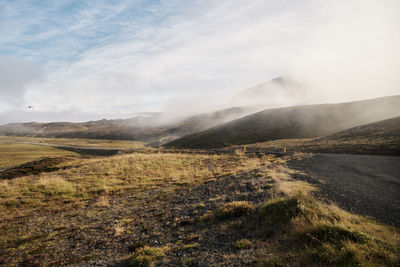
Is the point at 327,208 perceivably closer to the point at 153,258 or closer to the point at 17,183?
the point at 153,258

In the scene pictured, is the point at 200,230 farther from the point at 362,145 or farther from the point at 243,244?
the point at 362,145

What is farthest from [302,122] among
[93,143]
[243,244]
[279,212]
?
[93,143]

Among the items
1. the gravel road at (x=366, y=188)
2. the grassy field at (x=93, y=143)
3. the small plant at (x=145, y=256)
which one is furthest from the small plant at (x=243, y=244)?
the grassy field at (x=93, y=143)

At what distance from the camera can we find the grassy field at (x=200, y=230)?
5.53 m

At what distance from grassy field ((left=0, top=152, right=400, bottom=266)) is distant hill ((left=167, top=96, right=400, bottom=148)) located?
7791cm

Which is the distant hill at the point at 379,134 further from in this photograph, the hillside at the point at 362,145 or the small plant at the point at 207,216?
the small plant at the point at 207,216

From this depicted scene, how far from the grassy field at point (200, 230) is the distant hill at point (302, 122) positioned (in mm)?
77910

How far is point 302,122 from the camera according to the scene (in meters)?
106

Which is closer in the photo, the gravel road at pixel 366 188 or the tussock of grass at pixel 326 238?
the tussock of grass at pixel 326 238

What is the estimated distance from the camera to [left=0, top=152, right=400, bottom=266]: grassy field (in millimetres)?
5527

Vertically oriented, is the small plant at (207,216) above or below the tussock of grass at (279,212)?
below

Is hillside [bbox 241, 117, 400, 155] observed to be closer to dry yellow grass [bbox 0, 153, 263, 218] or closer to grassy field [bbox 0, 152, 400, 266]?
dry yellow grass [bbox 0, 153, 263, 218]

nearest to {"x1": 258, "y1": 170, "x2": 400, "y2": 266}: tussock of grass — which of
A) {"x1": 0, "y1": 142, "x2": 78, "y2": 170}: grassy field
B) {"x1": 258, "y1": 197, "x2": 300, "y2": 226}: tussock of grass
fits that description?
Result: {"x1": 258, "y1": 197, "x2": 300, "y2": 226}: tussock of grass

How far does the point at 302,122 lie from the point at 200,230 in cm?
11150
